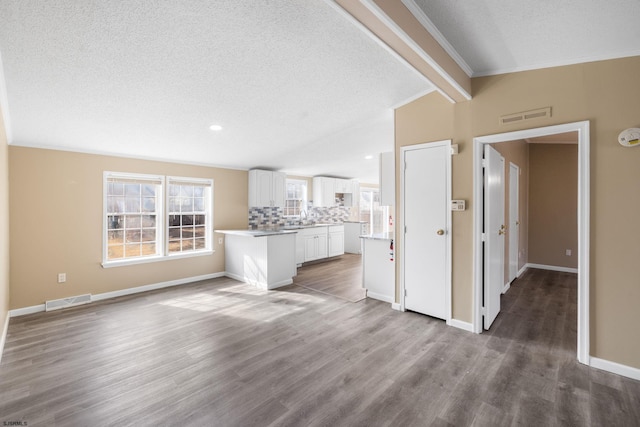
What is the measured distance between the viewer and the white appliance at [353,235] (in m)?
8.17

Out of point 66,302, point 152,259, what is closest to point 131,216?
point 152,259

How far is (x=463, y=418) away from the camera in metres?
1.81

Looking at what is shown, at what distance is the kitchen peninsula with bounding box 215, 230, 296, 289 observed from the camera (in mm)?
4723

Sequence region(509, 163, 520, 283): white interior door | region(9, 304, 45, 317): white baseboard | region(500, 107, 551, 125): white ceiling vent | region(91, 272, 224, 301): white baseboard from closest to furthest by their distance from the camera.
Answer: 1. region(500, 107, 551, 125): white ceiling vent
2. region(9, 304, 45, 317): white baseboard
3. region(91, 272, 224, 301): white baseboard
4. region(509, 163, 520, 283): white interior door

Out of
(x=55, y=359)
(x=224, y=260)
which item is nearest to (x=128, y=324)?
(x=55, y=359)

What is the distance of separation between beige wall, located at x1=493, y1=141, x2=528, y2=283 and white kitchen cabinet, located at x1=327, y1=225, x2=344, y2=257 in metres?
3.90

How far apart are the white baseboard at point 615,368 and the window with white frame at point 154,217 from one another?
5.40 m

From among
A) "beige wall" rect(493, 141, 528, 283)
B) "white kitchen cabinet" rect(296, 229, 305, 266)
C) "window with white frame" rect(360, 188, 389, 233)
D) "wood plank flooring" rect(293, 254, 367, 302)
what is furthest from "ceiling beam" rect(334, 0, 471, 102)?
"window with white frame" rect(360, 188, 389, 233)

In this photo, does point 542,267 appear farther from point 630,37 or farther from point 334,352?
point 334,352

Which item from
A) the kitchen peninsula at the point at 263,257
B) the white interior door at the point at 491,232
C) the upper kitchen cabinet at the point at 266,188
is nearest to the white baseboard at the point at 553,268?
the white interior door at the point at 491,232

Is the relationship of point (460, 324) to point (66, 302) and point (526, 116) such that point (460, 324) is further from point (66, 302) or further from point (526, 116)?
point (66, 302)

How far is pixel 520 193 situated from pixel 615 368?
3.86 meters

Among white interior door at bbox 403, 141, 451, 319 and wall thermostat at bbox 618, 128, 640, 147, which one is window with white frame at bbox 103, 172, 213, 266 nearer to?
white interior door at bbox 403, 141, 451, 319

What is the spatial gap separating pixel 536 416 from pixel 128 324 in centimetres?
391
